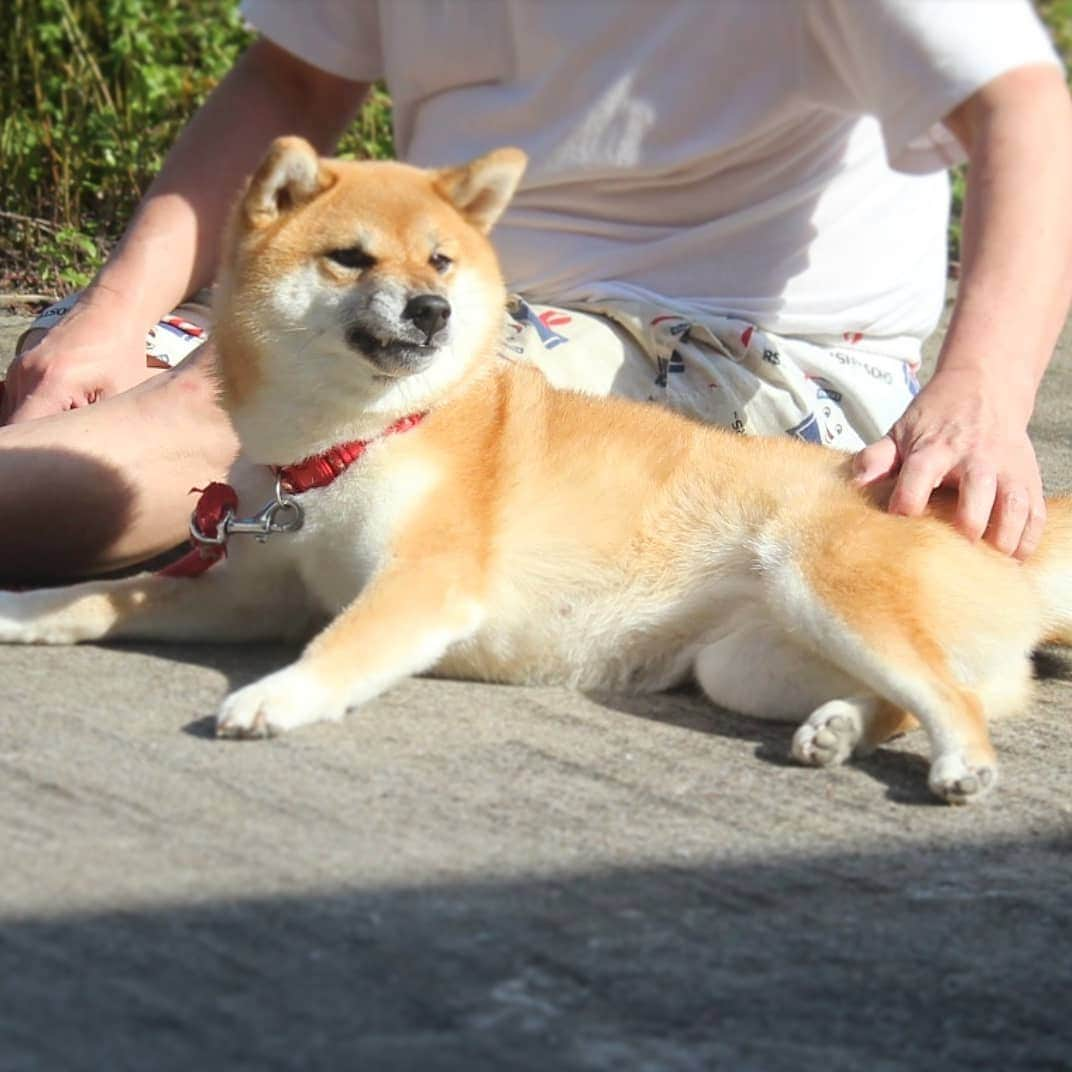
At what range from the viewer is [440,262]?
9.14ft

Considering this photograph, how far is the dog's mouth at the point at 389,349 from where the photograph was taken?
2645 millimetres

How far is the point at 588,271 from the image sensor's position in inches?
128

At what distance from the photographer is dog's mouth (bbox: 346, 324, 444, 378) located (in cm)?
264

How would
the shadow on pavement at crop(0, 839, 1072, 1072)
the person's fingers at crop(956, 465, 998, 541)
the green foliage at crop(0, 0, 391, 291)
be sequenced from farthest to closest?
the green foliage at crop(0, 0, 391, 291) < the person's fingers at crop(956, 465, 998, 541) < the shadow on pavement at crop(0, 839, 1072, 1072)

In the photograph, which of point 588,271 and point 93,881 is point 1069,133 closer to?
point 588,271

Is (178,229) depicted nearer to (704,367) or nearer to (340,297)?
(340,297)

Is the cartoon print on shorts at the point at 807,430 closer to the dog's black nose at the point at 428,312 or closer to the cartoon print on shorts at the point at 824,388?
the cartoon print on shorts at the point at 824,388

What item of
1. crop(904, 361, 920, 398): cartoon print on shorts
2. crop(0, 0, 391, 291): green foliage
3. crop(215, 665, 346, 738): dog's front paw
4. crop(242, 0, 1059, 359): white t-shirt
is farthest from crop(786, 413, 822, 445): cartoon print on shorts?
crop(0, 0, 391, 291): green foliage

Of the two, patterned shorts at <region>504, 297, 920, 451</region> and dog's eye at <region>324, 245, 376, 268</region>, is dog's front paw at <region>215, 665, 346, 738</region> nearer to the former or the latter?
dog's eye at <region>324, 245, 376, 268</region>

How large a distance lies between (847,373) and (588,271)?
0.51 metres

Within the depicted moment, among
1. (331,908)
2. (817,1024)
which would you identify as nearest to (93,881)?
(331,908)

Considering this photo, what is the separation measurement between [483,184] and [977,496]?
920 millimetres

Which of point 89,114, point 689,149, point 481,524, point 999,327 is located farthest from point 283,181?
point 89,114

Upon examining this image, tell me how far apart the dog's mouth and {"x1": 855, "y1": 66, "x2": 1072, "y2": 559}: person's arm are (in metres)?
0.69
